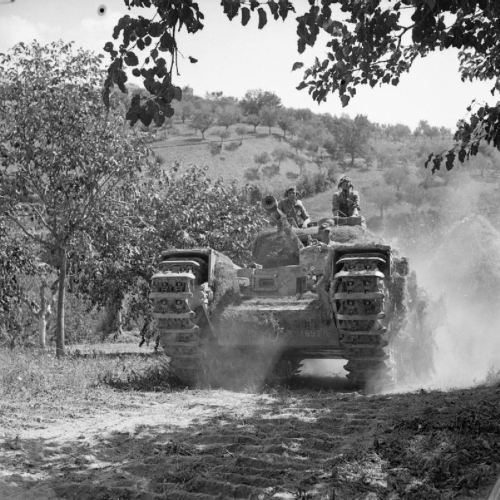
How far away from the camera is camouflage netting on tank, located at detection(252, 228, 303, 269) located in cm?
1098

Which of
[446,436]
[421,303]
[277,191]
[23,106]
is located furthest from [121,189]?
[277,191]

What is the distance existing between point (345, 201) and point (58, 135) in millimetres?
5166

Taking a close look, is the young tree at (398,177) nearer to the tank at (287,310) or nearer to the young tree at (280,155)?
the young tree at (280,155)

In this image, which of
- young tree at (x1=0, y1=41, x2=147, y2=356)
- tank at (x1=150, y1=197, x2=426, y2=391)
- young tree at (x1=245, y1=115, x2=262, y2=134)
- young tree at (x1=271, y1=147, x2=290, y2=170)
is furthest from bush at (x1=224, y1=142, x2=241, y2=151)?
tank at (x1=150, y1=197, x2=426, y2=391)

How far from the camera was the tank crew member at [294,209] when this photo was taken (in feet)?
39.7

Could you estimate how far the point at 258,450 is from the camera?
5598 millimetres

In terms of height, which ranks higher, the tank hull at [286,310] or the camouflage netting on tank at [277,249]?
the camouflage netting on tank at [277,249]

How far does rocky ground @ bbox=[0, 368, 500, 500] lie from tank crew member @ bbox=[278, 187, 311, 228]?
476cm

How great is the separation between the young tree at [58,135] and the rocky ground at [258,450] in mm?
6640

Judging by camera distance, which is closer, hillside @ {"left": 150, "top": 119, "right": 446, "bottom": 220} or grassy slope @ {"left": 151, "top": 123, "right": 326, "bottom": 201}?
hillside @ {"left": 150, "top": 119, "right": 446, "bottom": 220}

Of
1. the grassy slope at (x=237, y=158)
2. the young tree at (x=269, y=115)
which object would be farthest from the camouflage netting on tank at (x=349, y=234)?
the young tree at (x=269, y=115)

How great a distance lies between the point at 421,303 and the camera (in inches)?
448

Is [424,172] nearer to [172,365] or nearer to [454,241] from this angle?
[454,241]

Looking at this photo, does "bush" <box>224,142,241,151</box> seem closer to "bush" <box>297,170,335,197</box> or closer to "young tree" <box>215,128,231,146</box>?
"young tree" <box>215,128,231,146</box>
